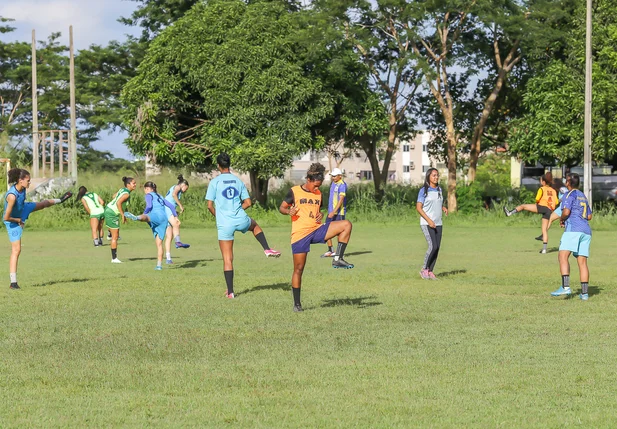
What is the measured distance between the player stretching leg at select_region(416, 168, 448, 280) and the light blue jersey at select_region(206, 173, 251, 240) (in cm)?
356

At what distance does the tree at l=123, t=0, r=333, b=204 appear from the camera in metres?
36.4

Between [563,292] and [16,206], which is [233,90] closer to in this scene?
[16,206]

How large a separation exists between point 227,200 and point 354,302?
2.21m

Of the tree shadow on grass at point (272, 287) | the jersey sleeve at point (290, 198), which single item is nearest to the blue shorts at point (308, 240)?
the jersey sleeve at point (290, 198)

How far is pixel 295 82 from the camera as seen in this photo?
3647 centimetres

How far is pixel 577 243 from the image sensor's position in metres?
12.9

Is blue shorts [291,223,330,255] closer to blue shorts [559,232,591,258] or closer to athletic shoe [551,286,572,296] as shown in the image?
blue shorts [559,232,591,258]

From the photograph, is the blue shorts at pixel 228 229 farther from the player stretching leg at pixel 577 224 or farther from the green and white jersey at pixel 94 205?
the green and white jersey at pixel 94 205

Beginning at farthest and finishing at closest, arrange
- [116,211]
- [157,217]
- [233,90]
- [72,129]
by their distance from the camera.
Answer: [72,129] → [233,90] → [116,211] → [157,217]

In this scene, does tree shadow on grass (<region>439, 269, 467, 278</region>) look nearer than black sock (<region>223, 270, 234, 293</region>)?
No

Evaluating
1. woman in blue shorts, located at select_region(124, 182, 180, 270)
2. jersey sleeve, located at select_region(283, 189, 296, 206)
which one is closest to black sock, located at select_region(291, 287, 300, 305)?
jersey sleeve, located at select_region(283, 189, 296, 206)

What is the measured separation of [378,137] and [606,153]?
9.68 meters

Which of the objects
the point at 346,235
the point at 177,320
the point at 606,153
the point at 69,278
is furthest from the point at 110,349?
the point at 606,153

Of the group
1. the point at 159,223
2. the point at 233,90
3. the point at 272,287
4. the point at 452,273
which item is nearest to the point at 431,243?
the point at 452,273
